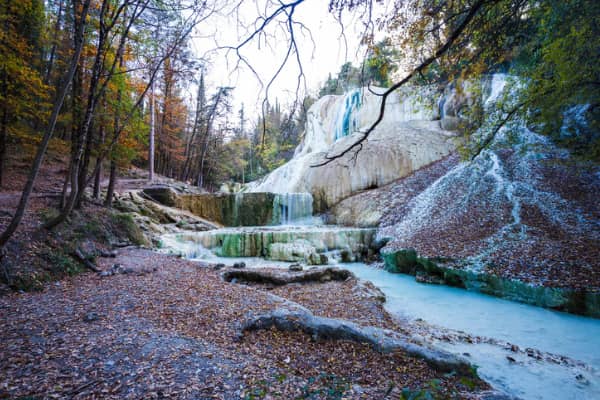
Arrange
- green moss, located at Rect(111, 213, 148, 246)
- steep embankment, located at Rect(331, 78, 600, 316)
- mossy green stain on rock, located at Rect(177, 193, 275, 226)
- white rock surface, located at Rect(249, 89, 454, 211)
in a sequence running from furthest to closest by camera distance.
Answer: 1. white rock surface, located at Rect(249, 89, 454, 211)
2. mossy green stain on rock, located at Rect(177, 193, 275, 226)
3. green moss, located at Rect(111, 213, 148, 246)
4. steep embankment, located at Rect(331, 78, 600, 316)

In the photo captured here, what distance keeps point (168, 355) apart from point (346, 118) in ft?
73.2

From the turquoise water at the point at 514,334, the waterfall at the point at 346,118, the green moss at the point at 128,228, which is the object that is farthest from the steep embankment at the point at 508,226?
the waterfall at the point at 346,118

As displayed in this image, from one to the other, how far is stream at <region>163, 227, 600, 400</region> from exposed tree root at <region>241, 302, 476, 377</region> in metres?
0.67

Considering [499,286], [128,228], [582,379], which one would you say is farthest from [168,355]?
[128,228]

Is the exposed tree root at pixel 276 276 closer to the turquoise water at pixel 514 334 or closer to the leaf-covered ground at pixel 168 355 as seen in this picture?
the turquoise water at pixel 514 334

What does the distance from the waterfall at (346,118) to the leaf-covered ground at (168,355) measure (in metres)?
19.7

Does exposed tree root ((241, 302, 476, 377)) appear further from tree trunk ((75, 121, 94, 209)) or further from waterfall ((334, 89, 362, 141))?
waterfall ((334, 89, 362, 141))

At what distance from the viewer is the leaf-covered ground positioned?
2.06 m

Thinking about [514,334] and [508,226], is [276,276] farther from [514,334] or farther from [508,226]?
[508,226]

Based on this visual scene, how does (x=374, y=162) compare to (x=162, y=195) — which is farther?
(x=374, y=162)

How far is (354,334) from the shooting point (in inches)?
124

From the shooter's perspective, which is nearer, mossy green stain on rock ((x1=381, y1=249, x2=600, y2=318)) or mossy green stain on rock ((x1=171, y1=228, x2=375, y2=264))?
mossy green stain on rock ((x1=381, y1=249, x2=600, y2=318))

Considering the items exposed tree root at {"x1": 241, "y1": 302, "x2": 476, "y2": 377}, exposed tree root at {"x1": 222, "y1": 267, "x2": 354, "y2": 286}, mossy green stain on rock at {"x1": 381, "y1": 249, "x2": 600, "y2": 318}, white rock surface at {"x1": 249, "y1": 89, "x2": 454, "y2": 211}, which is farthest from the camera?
white rock surface at {"x1": 249, "y1": 89, "x2": 454, "y2": 211}

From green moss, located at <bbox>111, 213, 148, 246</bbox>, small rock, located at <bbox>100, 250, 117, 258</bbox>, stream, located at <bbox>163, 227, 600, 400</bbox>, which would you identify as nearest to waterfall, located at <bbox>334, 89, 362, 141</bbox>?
stream, located at <bbox>163, 227, 600, 400</bbox>
